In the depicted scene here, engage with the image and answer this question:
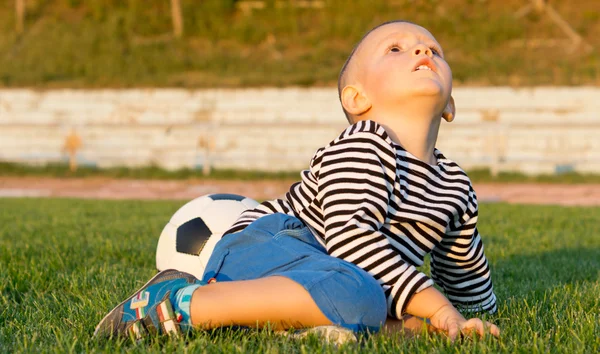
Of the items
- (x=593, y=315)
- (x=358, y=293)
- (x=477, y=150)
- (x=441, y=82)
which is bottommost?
(x=477, y=150)

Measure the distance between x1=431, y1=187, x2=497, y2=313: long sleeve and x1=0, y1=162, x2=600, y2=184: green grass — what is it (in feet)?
38.6

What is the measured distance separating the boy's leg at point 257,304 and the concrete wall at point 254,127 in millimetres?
12507

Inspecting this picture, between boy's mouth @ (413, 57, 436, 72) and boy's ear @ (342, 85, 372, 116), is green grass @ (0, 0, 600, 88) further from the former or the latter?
boy's mouth @ (413, 57, 436, 72)

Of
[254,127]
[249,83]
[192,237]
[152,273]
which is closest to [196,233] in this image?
[192,237]

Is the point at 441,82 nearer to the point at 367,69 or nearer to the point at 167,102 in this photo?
the point at 367,69

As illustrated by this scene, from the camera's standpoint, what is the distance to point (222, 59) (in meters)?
21.4

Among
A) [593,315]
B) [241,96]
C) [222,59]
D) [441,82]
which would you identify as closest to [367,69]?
[441,82]

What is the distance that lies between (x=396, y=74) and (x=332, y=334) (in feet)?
3.21

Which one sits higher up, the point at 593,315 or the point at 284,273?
the point at 284,273

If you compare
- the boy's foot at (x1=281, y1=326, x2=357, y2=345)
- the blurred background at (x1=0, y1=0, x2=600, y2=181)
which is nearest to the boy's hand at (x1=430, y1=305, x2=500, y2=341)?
the boy's foot at (x1=281, y1=326, x2=357, y2=345)

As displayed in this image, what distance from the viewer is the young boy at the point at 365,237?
227 centimetres

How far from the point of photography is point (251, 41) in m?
22.5

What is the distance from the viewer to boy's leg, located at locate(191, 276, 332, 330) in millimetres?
2246

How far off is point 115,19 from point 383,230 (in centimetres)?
2194
